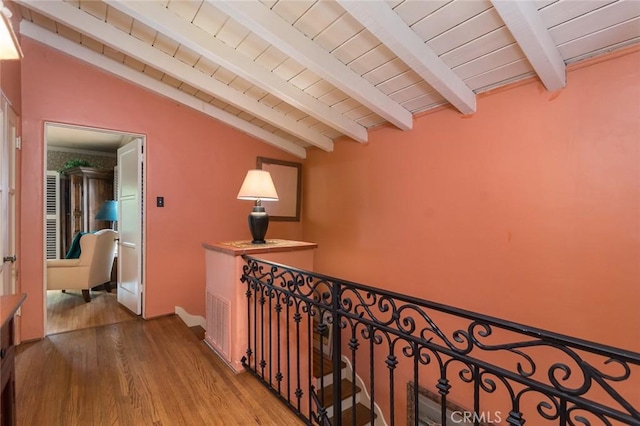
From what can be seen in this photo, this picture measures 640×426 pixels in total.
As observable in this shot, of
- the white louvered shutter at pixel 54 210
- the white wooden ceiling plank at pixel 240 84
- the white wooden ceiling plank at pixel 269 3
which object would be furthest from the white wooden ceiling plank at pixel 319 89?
the white louvered shutter at pixel 54 210

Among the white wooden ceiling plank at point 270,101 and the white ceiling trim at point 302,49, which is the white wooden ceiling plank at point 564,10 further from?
the white wooden ceiling plank at point 270,101

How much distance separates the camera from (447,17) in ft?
5.89

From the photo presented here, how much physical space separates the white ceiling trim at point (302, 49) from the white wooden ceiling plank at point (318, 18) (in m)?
0.05

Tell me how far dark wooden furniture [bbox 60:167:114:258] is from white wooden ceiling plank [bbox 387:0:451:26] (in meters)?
5.21

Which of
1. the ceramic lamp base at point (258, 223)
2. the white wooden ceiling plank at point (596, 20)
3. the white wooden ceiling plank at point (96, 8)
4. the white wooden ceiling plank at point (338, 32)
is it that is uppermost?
the white wooden ceiling plank at point (96, 8)

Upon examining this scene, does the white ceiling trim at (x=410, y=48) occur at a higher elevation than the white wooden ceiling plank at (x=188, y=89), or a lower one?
lower

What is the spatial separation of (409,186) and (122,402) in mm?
2757

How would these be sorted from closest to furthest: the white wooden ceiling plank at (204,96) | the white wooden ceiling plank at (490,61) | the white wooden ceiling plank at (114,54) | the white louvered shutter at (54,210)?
1. the white wooden ceiling plank at (490,61)
2. the white wooden ceiling plank at (114,54)
3. the white wooden ceiling plank at (204,96)
4. the white louvered shutter at (54,210)

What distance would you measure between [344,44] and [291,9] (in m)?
0.43

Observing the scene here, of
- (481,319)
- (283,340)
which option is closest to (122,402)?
(283,340)

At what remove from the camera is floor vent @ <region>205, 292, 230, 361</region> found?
2.36 m

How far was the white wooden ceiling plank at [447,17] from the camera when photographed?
1701 millimetres

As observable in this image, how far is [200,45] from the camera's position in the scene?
7.45ft

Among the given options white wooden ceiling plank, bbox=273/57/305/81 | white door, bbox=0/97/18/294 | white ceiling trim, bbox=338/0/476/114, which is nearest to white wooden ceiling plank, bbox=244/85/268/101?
white wooden ceiling plank, bbox=273/57/305/81
